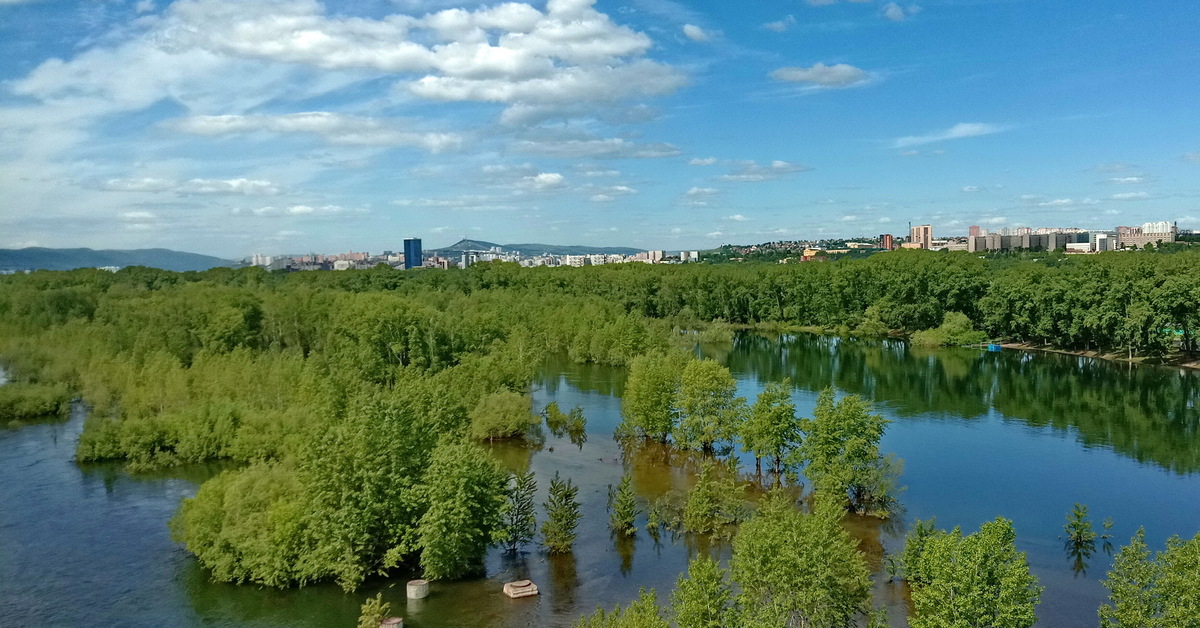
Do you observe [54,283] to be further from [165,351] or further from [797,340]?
[797,340]

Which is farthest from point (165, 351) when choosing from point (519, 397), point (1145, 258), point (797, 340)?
point (1145, 258)

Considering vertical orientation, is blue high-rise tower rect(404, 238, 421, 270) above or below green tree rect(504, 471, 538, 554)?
above

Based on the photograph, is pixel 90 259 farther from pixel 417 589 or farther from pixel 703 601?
pixel 703 601

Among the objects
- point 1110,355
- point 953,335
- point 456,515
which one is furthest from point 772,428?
point 953,335

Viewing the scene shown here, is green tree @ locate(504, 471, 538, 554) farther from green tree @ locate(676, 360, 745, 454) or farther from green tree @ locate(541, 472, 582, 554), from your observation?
green tree @ locate(676, 360, 745, 454)

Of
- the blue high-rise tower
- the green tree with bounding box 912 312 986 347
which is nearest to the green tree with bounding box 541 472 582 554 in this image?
the green tree with bounding box 912 312 986 347
